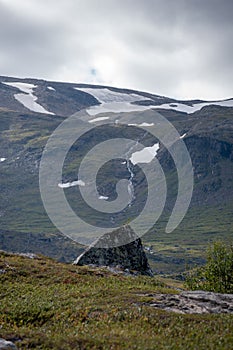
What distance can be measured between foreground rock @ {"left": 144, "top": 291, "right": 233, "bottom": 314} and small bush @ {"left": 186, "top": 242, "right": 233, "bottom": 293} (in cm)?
1470

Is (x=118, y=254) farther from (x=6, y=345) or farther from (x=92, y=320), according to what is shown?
(x=6, y=345)

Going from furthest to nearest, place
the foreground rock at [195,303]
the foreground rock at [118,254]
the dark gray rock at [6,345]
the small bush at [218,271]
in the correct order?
the foreground rock at [118,254], the small bush at [218,271], the foreground rock at [195,303], the dark gray rock at [6,345]

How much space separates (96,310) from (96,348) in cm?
625

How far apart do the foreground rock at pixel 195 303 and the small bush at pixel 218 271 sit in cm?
1470

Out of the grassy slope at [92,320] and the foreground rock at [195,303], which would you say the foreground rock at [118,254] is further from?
the foreground rock at [195,303]

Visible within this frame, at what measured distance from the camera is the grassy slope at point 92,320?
1722cm

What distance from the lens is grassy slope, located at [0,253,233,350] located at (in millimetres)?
17219

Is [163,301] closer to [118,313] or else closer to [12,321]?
[118,313]

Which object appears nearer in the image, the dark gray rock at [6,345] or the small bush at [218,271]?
the dark gray rock at [6,345]

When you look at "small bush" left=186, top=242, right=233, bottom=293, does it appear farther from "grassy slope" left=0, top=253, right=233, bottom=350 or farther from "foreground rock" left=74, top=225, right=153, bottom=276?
"grassy slope" left=0, top=253, right=233, bottom=350

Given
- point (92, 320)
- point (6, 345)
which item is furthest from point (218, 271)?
point (6, 345)

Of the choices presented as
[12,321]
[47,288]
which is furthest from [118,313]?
[47,288]

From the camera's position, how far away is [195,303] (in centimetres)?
2423

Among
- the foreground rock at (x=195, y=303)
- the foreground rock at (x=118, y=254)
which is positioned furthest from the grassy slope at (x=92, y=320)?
the foreground rock at (x=118, y=254)
